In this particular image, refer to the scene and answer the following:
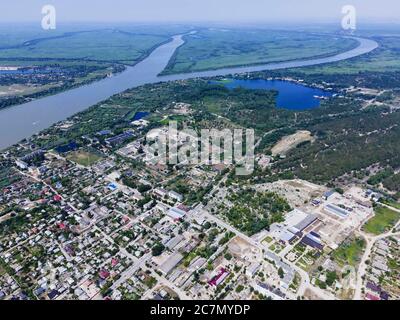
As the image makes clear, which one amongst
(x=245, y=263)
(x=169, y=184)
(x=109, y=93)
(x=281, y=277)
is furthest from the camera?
(x=109, y=93)

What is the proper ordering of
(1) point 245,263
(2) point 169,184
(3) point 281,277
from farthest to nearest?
(2) point 169,184 < (1) point 245,263 < (3) point 281,277

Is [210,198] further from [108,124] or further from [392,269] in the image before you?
[108,124]

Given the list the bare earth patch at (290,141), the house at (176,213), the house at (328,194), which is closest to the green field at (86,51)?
the bare earth patch at (290,141)

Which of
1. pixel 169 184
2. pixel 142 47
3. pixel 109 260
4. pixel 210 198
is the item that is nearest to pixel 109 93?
pixel 169 184

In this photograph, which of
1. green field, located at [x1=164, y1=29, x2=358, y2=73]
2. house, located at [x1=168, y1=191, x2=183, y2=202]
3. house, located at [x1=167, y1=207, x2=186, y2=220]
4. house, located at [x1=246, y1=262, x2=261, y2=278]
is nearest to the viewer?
house, located at [x1=246, y1=262, x2=261, y2=278]

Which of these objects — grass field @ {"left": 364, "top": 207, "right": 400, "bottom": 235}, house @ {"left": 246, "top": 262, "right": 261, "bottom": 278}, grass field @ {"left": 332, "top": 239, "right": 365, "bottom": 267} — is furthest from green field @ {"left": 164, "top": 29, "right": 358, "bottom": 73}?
house @ {"left": 246, "top": 262, "right": 261, "bottom": 278}

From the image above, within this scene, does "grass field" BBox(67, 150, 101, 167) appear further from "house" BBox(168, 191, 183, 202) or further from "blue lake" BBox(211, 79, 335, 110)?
"blue lake" BBox(211, 79, 335, 110)

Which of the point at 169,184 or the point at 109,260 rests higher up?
the point at 169,184
